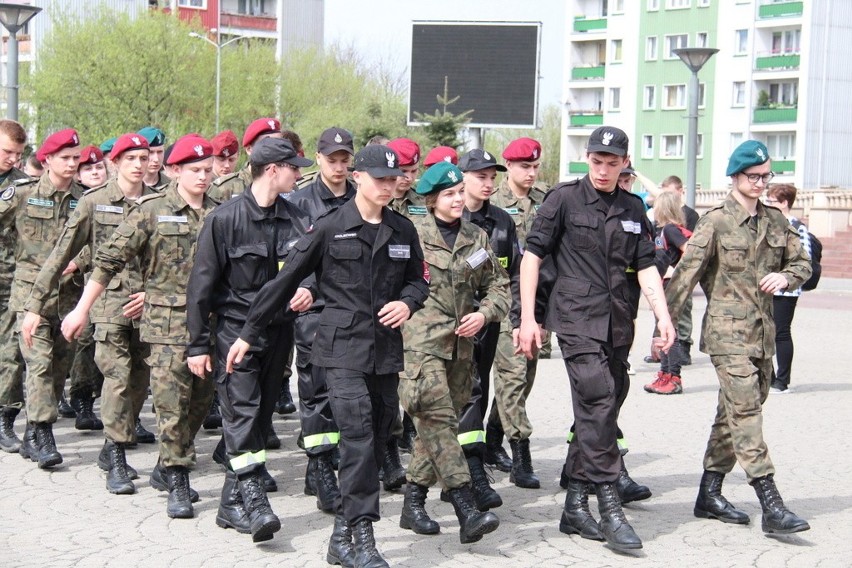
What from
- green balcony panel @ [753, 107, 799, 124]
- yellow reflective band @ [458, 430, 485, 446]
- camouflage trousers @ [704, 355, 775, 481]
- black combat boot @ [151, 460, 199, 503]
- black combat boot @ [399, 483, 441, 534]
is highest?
green balcony panel @ [753, 107, 799, 124]

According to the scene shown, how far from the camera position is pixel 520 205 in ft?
31.9

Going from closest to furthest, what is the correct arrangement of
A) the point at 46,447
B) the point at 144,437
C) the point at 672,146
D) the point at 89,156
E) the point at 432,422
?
the point at 432,422 → the point at 46,447 → the point at 144,437 → the point at 89,156 → the point at 672,146

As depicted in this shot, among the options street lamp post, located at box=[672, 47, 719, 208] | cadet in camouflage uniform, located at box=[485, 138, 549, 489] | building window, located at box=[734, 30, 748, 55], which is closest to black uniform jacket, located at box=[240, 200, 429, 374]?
cadet in camouflage uniform, located at box=[485, 138, 549, 489]

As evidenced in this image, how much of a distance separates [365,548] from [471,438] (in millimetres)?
1629

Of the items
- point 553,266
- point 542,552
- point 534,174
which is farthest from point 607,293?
point 534,174

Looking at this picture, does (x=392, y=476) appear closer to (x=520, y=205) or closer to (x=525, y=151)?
(x=520, y=205)

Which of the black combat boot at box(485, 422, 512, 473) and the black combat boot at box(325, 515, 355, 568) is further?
the black combat boot at box(485, 422, 512, 473)

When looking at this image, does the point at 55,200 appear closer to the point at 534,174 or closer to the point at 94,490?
the point at 94,490

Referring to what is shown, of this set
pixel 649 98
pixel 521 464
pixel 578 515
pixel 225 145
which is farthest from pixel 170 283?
pixel 649 98

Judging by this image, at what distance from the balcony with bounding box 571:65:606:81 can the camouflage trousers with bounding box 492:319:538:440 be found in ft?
268

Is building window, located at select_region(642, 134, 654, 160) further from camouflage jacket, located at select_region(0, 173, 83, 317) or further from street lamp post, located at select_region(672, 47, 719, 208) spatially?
camouflage jacket, located at select_region(0, 173, 83, 317)

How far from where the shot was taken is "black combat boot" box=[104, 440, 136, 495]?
8328 millimetres

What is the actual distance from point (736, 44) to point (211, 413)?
7052cm

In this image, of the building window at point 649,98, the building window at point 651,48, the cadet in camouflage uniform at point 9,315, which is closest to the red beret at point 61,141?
the cadet in camouflage uniform at point 9,315
